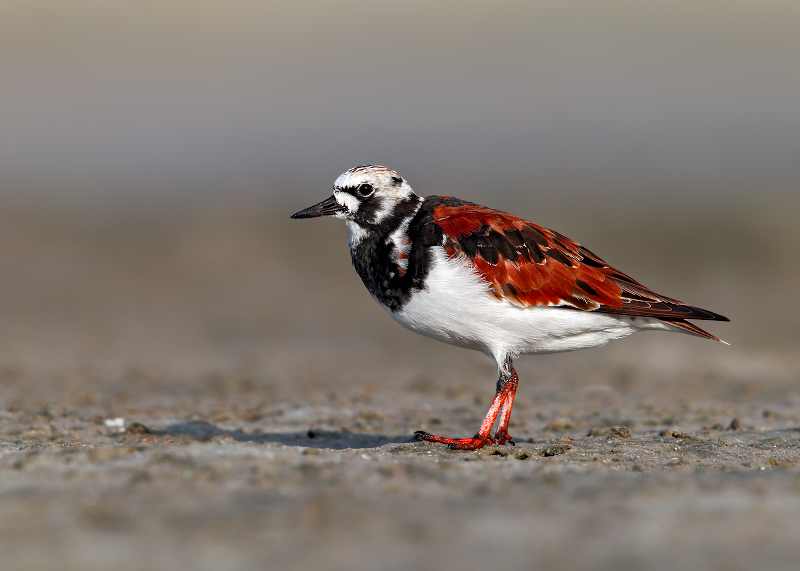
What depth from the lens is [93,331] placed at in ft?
49.3

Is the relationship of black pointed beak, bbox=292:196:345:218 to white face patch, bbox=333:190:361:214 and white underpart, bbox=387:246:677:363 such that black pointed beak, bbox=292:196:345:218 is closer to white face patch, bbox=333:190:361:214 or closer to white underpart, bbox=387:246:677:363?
white face patch, bbox=333:190:361:214

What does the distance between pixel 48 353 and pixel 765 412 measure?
9330mm

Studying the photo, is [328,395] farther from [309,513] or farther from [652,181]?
[652,181]

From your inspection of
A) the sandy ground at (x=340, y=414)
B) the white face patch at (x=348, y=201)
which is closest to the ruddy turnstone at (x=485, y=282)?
the white face patch at (x=348, y=201)

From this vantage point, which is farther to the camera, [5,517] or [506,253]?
[506,253]

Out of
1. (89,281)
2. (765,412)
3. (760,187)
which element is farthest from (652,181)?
(765,412)

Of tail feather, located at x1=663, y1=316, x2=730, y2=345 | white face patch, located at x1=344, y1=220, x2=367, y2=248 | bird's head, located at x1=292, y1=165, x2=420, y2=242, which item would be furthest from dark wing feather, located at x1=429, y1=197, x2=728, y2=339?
white face patch, located at x1=344, y1=220, x2=367, y2=248

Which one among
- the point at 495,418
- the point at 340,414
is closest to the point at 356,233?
the point at 495,418

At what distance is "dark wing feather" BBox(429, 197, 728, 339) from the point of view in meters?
7.05

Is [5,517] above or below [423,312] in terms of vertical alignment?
→ below

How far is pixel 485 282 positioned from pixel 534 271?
45cm

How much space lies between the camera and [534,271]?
23.6 feet

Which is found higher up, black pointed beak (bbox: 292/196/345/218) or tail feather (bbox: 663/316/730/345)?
black pointed beak (bbox: 292/196/345/218)

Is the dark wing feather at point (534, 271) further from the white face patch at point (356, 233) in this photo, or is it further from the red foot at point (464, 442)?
the red foot at point (464, 442)
